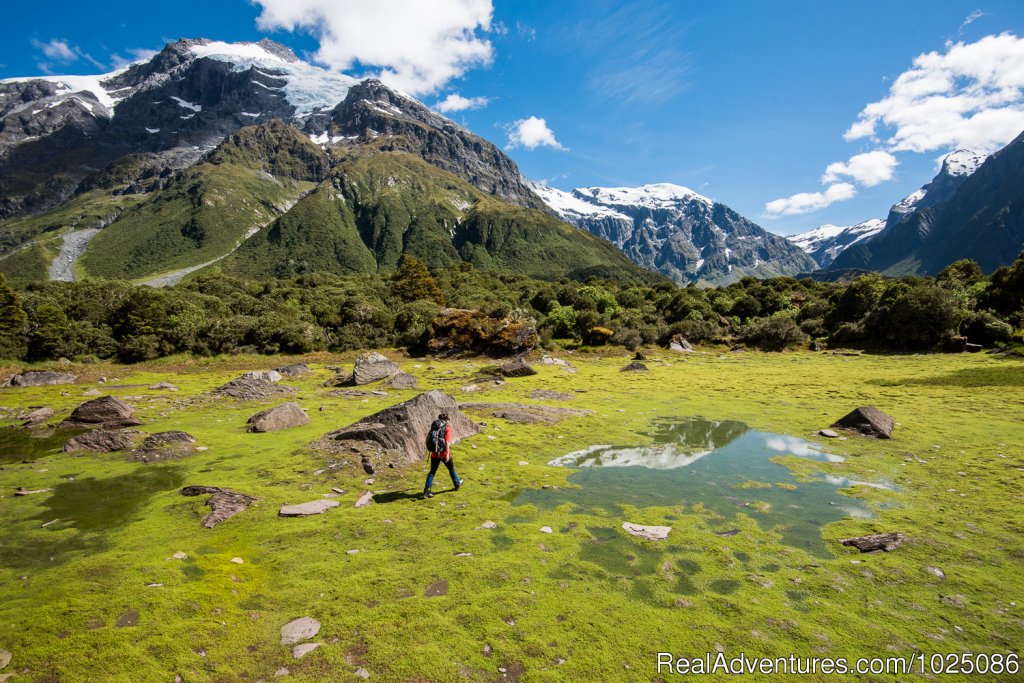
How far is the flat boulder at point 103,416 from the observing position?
15.9 meters

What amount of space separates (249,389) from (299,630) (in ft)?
64.8

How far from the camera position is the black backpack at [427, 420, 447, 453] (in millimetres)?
10031

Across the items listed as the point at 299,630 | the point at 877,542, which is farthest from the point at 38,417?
the point at 877,542

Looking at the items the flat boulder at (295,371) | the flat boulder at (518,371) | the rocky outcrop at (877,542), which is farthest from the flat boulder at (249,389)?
the rocky outcrop at (877,542)

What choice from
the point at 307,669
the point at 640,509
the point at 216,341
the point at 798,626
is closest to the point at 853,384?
the point at 640,509

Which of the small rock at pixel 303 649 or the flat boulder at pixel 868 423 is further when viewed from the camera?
the flat boulder at pixel 868 423

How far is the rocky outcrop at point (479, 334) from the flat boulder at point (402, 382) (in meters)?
12.2

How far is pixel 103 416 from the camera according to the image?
16.3 m

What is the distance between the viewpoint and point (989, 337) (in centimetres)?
3194

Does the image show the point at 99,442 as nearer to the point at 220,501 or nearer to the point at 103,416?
the point at 103,416

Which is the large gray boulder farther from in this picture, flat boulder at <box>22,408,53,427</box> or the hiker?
flat boulder at <box>22,408,53,427</box>

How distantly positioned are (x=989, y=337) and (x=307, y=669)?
46672mm

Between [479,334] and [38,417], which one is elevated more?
[479,334]

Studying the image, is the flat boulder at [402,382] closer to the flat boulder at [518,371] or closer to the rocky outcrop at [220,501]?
the flat boulder at [518,371]
